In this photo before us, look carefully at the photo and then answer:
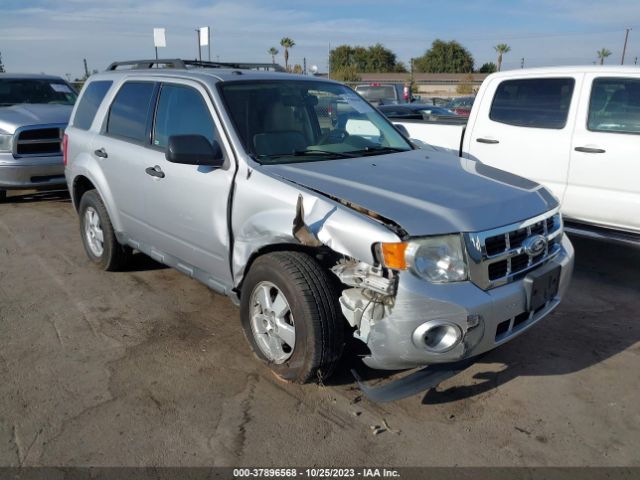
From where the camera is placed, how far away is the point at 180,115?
4176 mm

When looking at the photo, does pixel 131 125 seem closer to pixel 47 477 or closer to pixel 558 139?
pixel 47 477

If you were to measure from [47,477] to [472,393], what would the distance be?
232 cm

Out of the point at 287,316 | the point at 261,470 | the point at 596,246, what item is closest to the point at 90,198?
the point at 287,316

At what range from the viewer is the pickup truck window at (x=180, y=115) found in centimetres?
392

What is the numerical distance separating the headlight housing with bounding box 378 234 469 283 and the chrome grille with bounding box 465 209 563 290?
0.19 ft

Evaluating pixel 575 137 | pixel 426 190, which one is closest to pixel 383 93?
pixel 575 137

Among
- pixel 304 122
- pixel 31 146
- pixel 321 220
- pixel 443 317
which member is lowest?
pixel 443 317

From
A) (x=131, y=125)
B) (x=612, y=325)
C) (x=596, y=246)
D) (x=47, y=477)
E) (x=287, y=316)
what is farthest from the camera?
(x=596, y=246)

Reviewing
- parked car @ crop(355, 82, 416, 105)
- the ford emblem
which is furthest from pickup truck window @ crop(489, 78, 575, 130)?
parked car @ crop(355, 82, 416, 105)

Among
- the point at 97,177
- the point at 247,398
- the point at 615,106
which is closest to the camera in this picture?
the point at 247,398

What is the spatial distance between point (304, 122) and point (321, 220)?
137 cm

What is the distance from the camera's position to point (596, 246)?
254 inches

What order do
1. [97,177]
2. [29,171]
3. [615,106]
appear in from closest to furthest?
[97,177] → [615,106] → [29,171]

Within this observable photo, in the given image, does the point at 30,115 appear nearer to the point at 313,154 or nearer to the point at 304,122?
the point at 304,122
